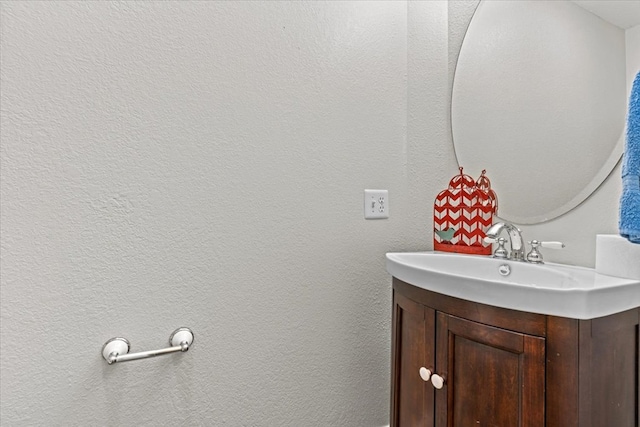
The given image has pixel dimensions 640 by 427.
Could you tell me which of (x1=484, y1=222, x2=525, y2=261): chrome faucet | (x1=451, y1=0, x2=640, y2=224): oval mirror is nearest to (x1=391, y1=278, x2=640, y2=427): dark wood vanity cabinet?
(x1=484, y1=222, x2=525, y2=261): chrome faucet

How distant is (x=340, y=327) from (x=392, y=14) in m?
1.20

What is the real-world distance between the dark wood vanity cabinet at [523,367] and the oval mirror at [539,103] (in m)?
0.52

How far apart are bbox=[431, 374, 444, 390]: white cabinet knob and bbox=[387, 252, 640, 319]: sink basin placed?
0.22 m

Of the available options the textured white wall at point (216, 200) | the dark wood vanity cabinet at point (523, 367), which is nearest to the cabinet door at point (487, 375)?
the dark wood vanity cabinet at point (523, 367)

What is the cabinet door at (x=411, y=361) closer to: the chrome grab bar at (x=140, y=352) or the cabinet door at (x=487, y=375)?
the cabinet door at (x=487, y=375)

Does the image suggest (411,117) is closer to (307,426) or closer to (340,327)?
(340,327)

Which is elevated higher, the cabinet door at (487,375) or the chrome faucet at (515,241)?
the chrome faucet at (515,241)

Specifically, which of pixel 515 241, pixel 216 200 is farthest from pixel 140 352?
pixel 515 241

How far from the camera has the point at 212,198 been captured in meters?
1.08

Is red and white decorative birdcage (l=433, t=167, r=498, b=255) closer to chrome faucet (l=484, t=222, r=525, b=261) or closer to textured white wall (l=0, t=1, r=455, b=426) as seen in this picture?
textured white wall (l=0, t=1, r=455, b=426)

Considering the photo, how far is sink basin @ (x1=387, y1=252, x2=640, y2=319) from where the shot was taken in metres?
0.73

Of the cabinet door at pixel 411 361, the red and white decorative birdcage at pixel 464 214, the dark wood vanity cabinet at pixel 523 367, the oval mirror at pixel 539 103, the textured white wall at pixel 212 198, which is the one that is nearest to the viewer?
the dark wood vanity cabinet at pixel 523 367

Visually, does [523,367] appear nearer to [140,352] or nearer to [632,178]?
[632,178]

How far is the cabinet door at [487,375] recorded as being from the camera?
30.3 inches
